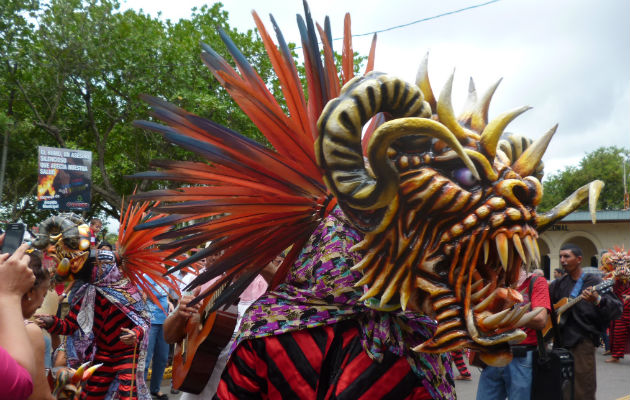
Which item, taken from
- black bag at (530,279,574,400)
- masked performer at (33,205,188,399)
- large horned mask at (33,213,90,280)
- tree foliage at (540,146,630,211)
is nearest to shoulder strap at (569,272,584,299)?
black bag at (530,279,574,400)

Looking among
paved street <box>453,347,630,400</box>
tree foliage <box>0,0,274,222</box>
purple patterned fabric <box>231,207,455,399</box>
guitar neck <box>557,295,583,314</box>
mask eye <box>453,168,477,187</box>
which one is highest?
tree foliage <box>0,0,274,222</box>

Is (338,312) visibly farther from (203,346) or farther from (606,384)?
(606,384)

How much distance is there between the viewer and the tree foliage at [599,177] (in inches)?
1788

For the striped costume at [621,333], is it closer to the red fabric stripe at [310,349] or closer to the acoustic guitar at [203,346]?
the acoustic guitar at [203,346]

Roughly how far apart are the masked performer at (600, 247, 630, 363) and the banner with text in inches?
425

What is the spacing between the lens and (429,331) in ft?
6.25

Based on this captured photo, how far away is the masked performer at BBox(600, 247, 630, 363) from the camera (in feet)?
32.8

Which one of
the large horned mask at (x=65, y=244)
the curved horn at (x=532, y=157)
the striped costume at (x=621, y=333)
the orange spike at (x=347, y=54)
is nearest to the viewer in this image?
the curved horn at (x=532, y=157)

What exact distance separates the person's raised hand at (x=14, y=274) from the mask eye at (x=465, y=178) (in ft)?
5.32

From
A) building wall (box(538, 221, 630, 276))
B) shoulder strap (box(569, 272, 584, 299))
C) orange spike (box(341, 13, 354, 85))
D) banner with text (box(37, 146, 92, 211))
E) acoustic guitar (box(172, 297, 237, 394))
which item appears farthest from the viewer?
building wall (box(538, 221, 630, 276))

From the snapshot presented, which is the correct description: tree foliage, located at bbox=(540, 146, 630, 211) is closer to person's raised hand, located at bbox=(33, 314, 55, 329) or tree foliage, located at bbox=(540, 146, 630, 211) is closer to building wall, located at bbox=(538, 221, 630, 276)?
building wall, located at bbox=(538, 221, 630, 276)

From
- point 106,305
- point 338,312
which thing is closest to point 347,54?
point 338,312

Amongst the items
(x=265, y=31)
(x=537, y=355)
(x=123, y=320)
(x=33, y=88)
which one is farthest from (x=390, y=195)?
(x=33, y=88)

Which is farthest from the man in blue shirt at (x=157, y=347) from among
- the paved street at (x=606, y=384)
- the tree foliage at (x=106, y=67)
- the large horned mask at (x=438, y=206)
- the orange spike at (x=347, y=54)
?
the tree foliage at (x=106, y=67)
